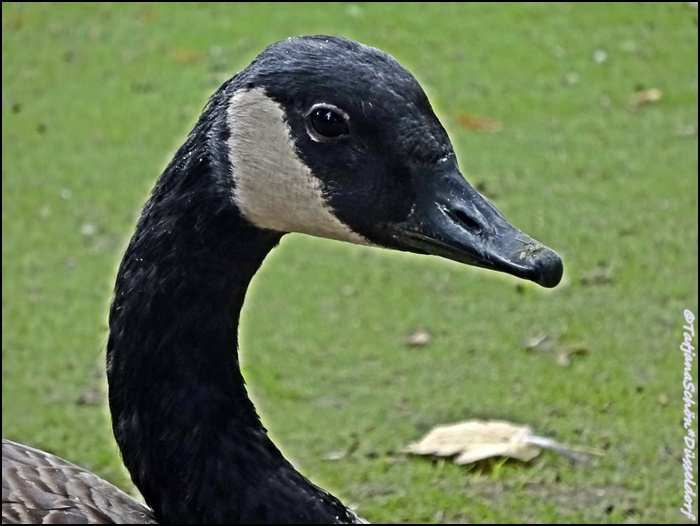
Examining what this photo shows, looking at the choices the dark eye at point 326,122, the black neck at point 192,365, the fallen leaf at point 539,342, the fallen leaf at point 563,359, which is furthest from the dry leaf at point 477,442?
the dark eye at point 326,122

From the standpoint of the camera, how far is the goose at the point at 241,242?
2416 mm

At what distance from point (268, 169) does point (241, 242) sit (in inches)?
8.5

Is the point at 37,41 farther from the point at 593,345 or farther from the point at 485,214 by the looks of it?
the point at 485,214

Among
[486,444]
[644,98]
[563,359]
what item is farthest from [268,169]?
[644,98]

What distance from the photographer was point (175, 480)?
2771mm

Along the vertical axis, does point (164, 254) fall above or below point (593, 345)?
above

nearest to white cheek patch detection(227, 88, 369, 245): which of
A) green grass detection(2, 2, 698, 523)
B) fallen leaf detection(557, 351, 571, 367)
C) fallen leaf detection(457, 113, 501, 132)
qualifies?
green grass detection(2, 2, 698, 523)

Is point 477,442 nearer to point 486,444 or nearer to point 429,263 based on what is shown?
point 486,444

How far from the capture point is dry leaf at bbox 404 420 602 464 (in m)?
4.32

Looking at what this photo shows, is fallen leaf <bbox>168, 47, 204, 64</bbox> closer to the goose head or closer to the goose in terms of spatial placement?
the goose

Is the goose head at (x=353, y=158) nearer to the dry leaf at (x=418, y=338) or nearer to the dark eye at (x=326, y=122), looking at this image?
the dark eye at (x=326, y=122)

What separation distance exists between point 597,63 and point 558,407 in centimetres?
418

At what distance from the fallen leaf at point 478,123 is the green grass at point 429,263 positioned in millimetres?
29

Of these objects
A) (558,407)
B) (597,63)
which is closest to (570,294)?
(558,407)
